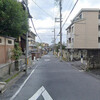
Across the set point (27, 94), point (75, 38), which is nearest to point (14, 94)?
point (27, 94)

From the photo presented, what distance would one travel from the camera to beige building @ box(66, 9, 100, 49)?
3158cm

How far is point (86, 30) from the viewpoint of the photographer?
32.1m

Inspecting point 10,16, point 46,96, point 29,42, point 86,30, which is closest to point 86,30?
point 86,30

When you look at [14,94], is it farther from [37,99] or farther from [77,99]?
[77,99]

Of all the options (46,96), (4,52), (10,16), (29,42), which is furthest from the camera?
(29,42)

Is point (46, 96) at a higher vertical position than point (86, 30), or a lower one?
lower

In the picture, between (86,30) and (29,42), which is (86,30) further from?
(29,42)

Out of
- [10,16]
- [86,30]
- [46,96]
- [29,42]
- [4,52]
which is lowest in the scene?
[46,96]

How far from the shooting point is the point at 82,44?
32.2 meters

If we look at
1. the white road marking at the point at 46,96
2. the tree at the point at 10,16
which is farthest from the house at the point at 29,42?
the white road marking at the point at 46,96

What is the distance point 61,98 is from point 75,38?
26509 millimetres

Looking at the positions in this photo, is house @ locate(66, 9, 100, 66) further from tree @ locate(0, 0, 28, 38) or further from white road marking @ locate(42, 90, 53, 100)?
white road marking @ locate(42, 90, 53, 100)

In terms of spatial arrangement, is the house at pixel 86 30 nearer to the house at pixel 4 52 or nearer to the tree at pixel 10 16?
the house at pixel 4 52

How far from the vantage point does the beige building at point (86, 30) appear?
104ft
